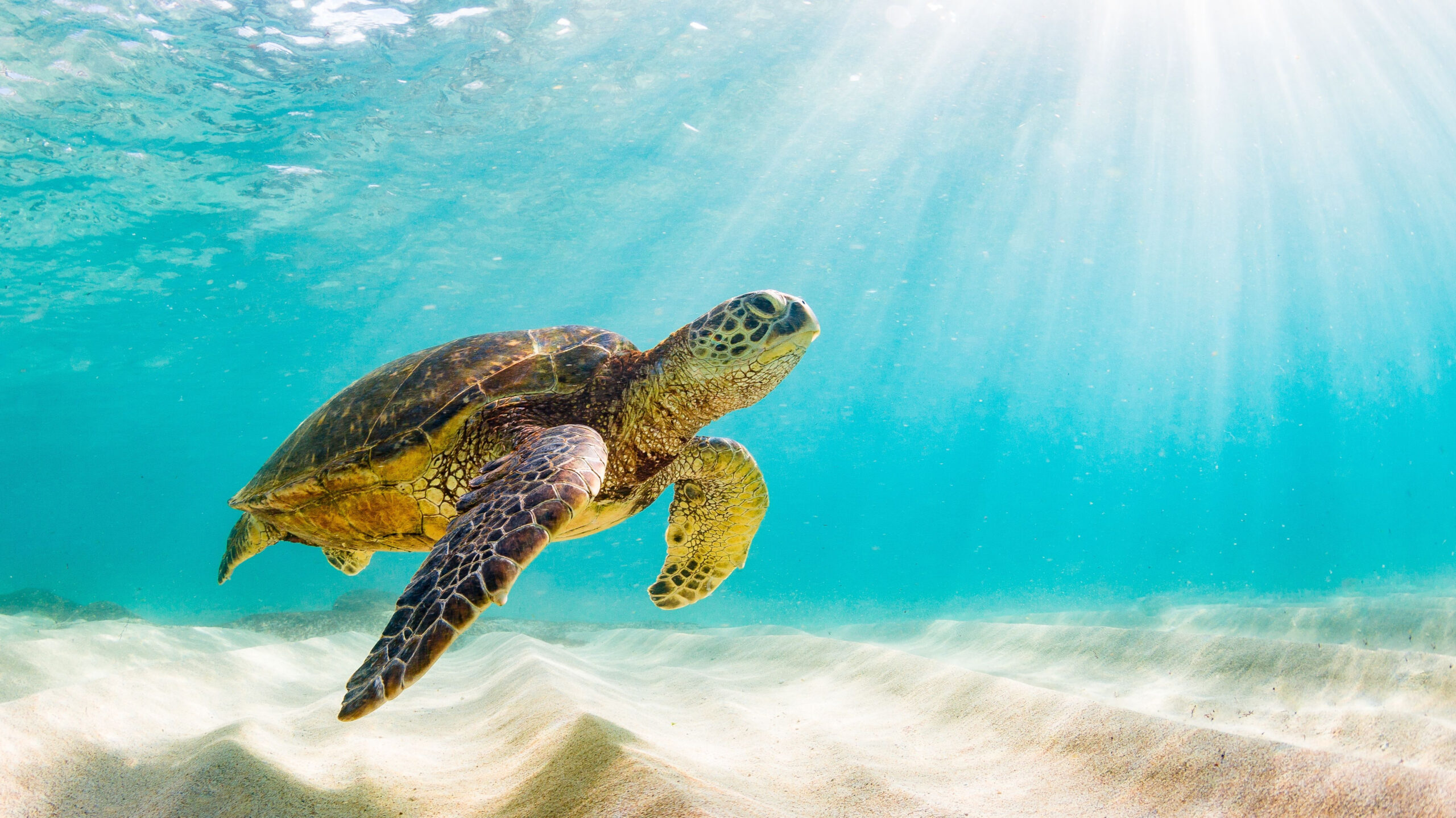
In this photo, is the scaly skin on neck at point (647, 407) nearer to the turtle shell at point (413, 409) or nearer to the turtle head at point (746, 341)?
the turtle head at point (746, 341)

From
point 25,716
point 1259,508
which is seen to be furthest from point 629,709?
point 1259,508

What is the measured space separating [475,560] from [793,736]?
2.01 meters

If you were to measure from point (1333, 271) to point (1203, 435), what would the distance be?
65044 millimetres

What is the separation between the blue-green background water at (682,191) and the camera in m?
11.8

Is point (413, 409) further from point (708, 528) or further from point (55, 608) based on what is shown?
point (55, 608)

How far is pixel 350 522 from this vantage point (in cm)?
329

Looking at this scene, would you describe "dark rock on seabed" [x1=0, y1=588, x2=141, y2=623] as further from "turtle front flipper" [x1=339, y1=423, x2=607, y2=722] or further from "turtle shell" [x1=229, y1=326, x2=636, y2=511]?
"turtle front flipper" [x1=339, y1=423, x2=607, y2=722]

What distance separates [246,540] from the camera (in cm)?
432

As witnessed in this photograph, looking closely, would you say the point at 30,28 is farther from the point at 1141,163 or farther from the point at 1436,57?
the point at 1436,57

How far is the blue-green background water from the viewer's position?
11.8 m

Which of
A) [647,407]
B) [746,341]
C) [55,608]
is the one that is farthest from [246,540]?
[55,608]

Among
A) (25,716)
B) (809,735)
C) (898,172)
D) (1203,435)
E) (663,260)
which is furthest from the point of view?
(1203,435)

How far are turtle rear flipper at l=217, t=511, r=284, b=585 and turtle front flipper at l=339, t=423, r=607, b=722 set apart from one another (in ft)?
8.34

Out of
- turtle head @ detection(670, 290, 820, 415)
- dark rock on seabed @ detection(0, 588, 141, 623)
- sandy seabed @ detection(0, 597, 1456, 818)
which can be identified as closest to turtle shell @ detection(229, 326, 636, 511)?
turtle head @ detection(670, 290, 820, 415)
